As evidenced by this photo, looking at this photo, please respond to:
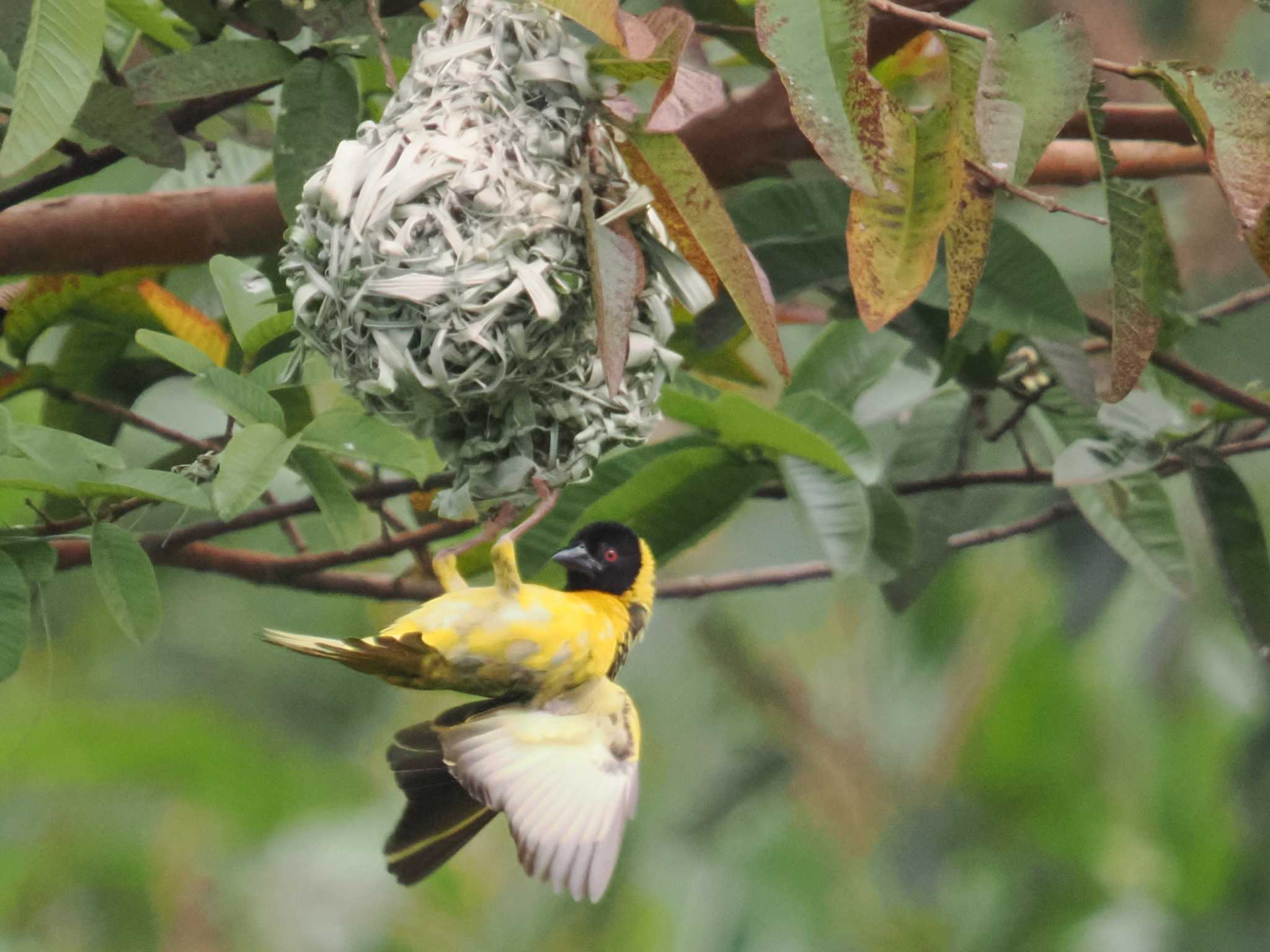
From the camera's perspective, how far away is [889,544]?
2230 mm

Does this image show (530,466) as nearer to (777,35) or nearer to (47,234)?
(777,35)

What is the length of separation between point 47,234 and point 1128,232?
147cm

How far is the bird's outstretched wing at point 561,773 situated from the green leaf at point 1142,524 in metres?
0.73

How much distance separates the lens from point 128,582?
168 centimetres

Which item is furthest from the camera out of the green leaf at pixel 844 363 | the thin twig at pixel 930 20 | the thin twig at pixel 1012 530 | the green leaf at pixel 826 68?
the thin twig at pixel 1012 530

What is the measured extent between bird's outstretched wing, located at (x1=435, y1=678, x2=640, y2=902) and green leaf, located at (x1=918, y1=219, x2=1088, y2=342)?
2.39ft

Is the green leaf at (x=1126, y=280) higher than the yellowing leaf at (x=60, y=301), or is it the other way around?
the green leaf at (x=1126, y=280)

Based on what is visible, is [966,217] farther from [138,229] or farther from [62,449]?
[138,229]

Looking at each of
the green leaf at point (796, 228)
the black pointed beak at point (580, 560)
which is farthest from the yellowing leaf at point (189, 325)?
the green leaf at point (796, 228)

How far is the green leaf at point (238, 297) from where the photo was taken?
1705mm

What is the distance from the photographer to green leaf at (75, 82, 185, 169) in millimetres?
1736

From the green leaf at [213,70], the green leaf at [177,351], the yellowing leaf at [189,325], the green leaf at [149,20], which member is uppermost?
the green leaf at [213,70]

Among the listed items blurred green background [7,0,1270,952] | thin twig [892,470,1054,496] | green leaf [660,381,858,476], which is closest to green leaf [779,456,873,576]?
green leaf [660,381,858,476]

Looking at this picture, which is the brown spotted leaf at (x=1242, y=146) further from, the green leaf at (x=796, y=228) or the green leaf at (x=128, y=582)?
the green leaf at (x=128, y=582)
